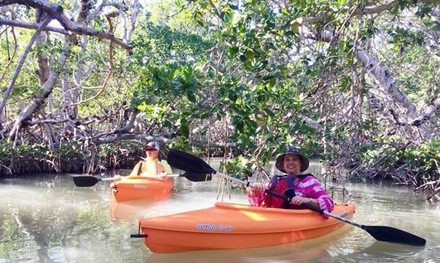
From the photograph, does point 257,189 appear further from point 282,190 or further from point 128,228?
point 128,228

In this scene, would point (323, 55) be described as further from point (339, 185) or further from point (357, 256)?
point (339, 185)

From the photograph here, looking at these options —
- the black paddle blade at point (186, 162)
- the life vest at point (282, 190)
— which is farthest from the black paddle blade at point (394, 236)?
the black paddle blade at point (186, 162)

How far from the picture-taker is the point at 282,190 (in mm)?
5414

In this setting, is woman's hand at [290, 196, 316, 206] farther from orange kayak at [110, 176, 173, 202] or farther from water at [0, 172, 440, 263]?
orange kayak at [110, 176, 173, 202]

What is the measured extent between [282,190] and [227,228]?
925 millimetres

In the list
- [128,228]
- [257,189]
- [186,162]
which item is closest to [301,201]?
[257,189]

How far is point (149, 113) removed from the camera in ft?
17.5

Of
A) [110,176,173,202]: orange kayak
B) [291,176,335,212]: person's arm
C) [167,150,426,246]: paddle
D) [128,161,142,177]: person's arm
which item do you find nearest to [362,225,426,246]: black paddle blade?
[167,150,426,246]: paddle

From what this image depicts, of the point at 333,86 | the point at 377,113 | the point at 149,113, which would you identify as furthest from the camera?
the point at 377,113

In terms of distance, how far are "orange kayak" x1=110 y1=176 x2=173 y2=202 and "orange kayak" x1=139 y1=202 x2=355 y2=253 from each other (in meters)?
3.23

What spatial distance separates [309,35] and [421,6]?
240 cm

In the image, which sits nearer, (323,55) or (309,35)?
(323,55)

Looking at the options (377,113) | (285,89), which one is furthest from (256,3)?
(377,113)

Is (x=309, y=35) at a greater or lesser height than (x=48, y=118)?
greater
